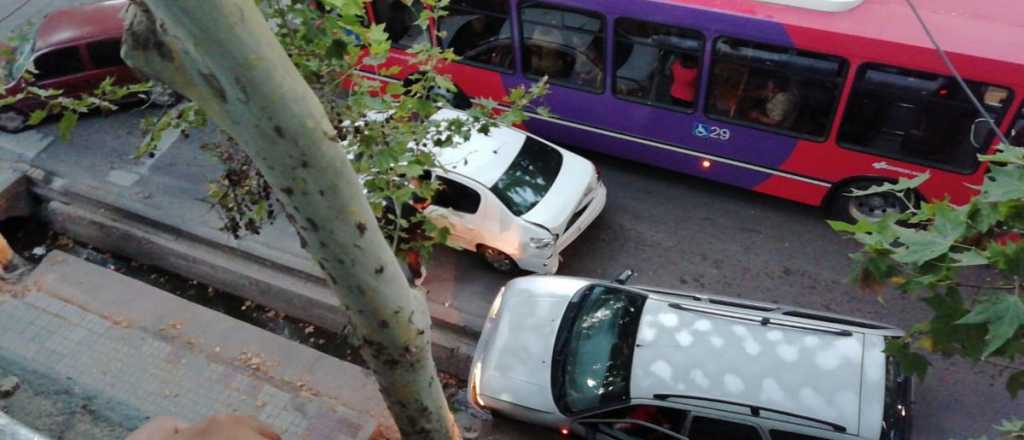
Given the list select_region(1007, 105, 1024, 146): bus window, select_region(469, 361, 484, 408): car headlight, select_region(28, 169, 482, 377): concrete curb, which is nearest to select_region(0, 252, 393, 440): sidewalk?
select_region(28, 169, 482, 377): concrete curb

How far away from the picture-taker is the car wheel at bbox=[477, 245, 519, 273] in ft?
28.9

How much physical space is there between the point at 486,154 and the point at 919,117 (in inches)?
178

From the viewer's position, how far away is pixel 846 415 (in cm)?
629

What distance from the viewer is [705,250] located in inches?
365

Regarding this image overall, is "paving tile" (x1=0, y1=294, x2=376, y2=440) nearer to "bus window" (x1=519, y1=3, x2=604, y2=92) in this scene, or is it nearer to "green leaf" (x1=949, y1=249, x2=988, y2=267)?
"green leaf" (x1=949, y1=249, x2=988, y2=267)

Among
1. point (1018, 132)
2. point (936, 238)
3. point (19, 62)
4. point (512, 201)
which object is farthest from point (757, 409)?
point (19, 62)

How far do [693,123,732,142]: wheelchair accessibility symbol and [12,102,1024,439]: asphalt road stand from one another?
0.94 meters

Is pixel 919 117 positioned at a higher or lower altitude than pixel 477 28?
lower

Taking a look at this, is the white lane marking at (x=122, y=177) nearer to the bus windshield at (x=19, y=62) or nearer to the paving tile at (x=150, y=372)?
the bus windshield at (x=19, y=62)

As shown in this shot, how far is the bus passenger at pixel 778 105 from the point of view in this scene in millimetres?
8688

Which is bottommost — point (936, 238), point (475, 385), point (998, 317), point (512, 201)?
point (475, 385)

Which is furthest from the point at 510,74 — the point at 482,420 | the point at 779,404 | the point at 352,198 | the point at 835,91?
the point at 352,198

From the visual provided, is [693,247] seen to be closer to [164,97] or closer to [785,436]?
[785,436]

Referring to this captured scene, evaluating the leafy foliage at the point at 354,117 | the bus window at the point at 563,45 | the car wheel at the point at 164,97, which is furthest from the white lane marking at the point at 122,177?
the bus window at the point at 563,45
